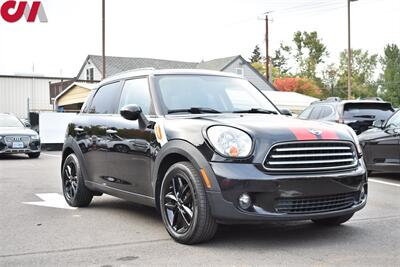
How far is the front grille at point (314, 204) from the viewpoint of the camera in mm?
4938

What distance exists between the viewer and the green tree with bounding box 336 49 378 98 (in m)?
84.0

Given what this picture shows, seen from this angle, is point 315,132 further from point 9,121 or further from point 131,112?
point 9,121

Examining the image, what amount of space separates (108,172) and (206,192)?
2.01 meters

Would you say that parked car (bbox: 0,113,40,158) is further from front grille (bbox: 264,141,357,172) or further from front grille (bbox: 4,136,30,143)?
front grille (bbox: 264,141,357,172)

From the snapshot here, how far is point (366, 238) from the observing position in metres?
5.47

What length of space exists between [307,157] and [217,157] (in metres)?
0.79

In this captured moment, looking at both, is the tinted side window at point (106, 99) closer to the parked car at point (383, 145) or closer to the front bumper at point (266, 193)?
the front bumper at point (266, 193)

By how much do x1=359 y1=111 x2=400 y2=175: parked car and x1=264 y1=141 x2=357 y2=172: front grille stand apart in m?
5.12

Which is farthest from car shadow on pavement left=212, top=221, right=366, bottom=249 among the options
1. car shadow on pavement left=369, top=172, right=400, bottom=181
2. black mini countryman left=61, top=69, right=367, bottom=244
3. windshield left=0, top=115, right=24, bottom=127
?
windshield left=0, top=115, right=24, bottom=127

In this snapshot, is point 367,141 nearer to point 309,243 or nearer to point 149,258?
point 309,243

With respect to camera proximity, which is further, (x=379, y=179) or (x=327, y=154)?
(x=379, y=179)

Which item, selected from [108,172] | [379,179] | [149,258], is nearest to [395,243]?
[149,258]

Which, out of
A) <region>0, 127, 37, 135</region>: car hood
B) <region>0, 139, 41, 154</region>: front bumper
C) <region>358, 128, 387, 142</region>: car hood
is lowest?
<region>0, 139, 41, 154</region>: front bumper

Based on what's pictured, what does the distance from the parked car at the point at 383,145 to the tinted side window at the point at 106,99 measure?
5.35 metres
